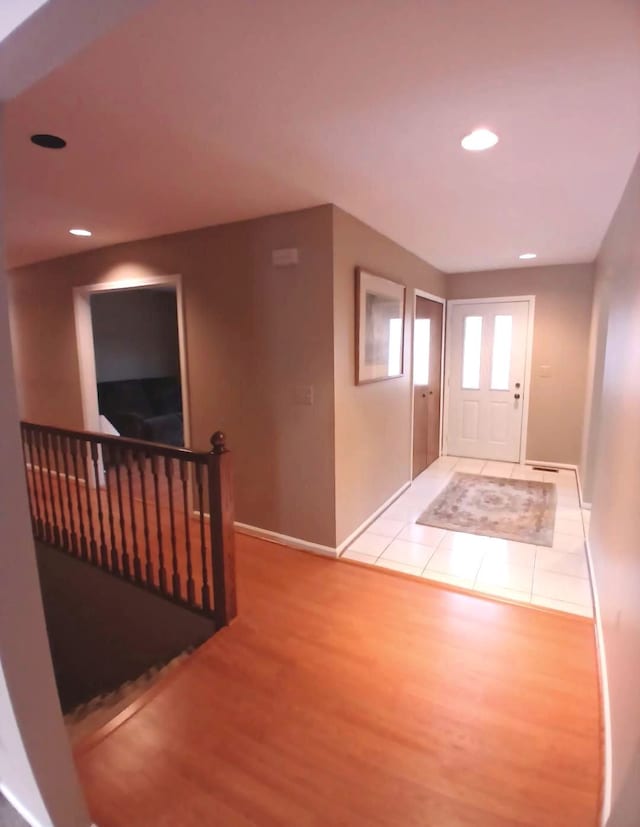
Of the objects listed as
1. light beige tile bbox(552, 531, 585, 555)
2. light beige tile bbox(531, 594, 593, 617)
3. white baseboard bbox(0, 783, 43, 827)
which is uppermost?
white baseboard bbox(0, 783, 43, 827)

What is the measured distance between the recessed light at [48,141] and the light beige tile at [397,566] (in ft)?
9.41

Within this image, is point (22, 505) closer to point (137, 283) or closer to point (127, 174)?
point (127, 174)

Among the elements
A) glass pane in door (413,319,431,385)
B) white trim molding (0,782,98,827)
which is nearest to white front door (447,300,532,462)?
glass pane in door (413,319,431,385)

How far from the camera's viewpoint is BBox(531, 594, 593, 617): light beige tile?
7.75 feet

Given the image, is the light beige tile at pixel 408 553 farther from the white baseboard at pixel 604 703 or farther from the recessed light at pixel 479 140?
the recessed light at pixel 479 140

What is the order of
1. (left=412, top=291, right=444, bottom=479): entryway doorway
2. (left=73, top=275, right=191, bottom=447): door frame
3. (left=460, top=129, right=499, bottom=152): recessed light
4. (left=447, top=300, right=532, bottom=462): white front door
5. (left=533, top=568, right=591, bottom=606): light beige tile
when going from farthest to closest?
(left=447, top=300, right=532, bottom=462): white front door < (left=412, top=291, right=444, bottom=479): entryway doorway < (left=73, top=275, right=191, bottom=447): door frame < (left=533, top=568, right=591, bottom=606): light beige tile < (left=460, top=129, right=499, bottom=152): recessed light

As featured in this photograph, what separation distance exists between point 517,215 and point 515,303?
233 cm

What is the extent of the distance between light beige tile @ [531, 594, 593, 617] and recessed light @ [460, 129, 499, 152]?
2.40m

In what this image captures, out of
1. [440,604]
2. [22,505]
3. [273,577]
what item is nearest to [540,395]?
[440,604]

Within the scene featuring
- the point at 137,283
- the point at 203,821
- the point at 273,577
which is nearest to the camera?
the point at 203,821

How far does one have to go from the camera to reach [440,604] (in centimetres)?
245

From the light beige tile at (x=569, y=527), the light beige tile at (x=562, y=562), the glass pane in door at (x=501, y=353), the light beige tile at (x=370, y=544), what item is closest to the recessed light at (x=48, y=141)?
the light beige tile at (x=370, y=544)

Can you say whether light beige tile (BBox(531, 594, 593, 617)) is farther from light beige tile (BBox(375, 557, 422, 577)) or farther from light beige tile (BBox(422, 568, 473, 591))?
light beige tile (BBox(375, 557, 422, 577))

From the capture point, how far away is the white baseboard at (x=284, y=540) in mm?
2998
